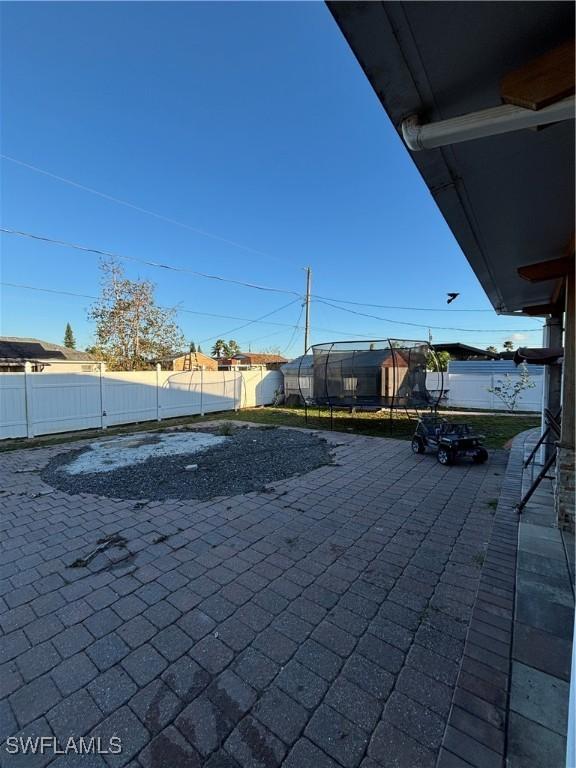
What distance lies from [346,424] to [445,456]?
4.24 metres

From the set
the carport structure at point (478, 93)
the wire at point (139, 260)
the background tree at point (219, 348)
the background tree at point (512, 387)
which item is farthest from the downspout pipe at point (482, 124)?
the background tree at point (219, 348)

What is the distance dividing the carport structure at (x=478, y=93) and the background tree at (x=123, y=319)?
13638mm

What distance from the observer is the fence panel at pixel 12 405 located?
273 inches

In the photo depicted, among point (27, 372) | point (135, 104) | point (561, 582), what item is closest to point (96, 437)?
point (27, 372)

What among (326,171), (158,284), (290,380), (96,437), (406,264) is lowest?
(96,437)

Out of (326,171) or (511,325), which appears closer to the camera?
(326,171)

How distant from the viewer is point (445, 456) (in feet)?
16.9

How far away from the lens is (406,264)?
13.9 metres

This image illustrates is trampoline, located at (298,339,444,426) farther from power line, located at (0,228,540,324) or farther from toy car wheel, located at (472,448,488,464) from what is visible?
power line, located at (0,228,540,324)

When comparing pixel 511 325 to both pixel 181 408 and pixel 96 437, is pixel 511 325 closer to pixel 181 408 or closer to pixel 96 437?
pixel 181 408

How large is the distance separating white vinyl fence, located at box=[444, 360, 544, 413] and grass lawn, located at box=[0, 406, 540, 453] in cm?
80

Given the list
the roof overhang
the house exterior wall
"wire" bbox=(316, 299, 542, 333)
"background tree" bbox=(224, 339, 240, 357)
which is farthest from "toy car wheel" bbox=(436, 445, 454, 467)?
"background tree" bbox=(224, 339, 240, 357)

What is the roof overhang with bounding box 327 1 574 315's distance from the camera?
900 mm

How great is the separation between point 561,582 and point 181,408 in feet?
33.1
